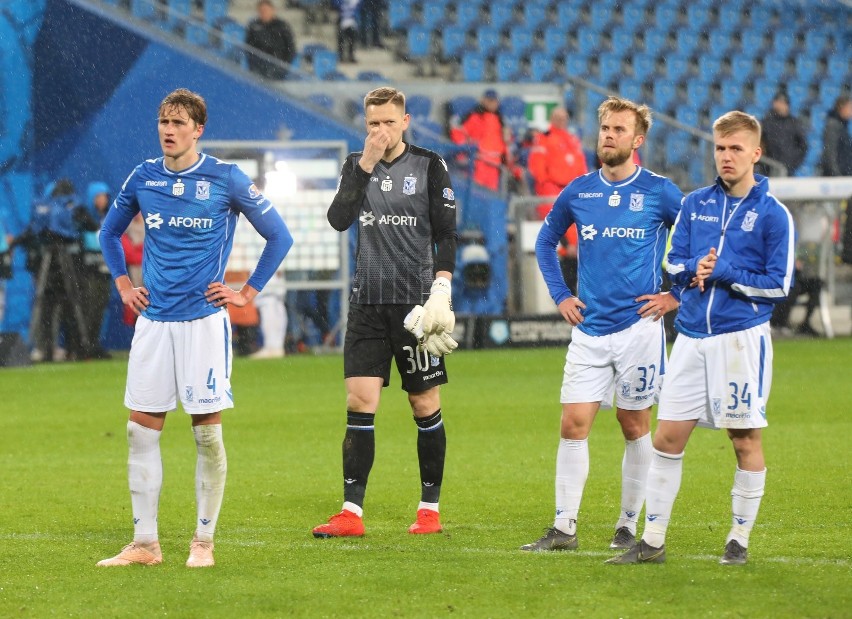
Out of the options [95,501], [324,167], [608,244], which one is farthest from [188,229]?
[324,167]

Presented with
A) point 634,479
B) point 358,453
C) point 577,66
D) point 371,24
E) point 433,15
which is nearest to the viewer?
point 634,479

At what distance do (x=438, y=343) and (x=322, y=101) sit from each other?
13995 millimetres

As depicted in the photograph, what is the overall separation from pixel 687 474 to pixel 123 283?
3.91 m

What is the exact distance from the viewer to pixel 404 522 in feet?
23.5

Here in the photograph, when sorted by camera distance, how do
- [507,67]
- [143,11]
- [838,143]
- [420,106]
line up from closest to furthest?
[143,11] → [420,106] → [838,143] → [507,67]

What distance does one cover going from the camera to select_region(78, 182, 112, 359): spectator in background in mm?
18109

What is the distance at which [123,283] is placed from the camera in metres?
6.30

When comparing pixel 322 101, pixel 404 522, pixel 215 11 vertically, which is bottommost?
pixel 404 522

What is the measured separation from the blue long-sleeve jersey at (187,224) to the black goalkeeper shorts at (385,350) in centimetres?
86

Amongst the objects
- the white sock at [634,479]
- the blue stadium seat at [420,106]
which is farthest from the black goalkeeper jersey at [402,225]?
the blue stadium seat at [420,106]

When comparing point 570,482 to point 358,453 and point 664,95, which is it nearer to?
point 358,453

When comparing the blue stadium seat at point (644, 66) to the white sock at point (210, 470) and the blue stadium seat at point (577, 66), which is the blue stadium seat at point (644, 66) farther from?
the white sock at point (210, 470)

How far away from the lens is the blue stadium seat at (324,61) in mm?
23406

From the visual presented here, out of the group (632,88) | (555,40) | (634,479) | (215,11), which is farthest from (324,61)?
(634,479)
